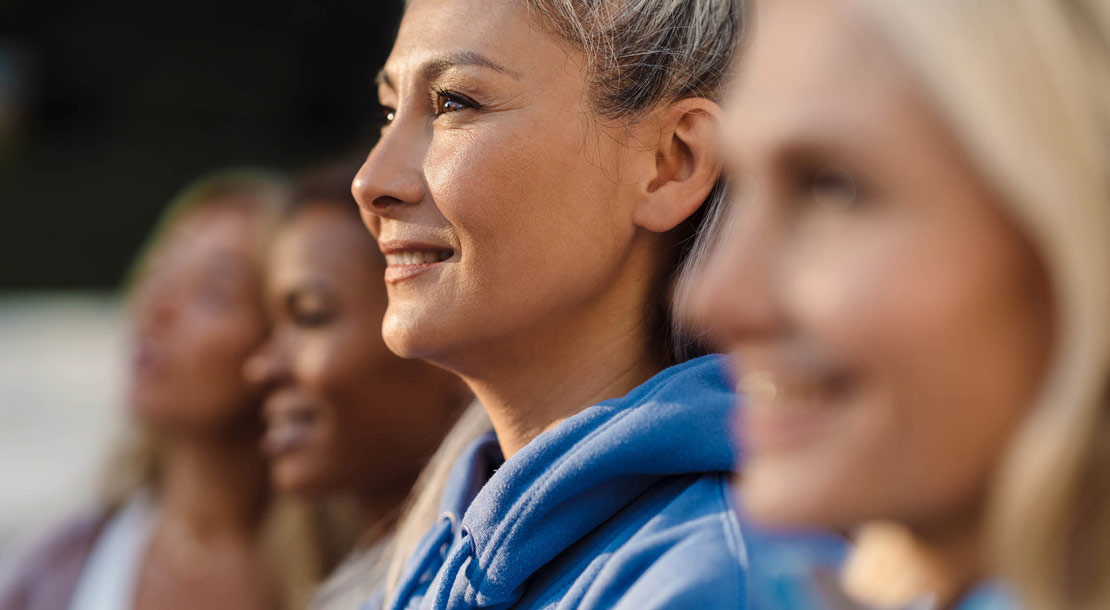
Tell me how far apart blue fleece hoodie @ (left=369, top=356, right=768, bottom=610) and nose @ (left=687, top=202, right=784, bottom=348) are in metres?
0.45

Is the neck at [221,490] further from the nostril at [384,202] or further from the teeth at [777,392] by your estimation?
the teeth at [777,392]

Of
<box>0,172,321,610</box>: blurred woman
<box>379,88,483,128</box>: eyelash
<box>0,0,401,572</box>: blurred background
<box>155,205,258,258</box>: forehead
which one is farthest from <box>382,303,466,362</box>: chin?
<box>0,0,401,572</box>: blurred background

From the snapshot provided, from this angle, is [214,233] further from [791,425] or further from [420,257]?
[791,425]

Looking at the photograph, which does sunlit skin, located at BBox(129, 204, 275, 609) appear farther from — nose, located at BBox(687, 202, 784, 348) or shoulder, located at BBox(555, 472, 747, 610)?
nose, located at BBox(687, 202, 784, 348)

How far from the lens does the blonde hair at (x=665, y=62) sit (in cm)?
155

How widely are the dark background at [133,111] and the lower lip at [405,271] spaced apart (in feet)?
16.7

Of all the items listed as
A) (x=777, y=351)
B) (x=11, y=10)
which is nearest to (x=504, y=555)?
(x=777, y=351)

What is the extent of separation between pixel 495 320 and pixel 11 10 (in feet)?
22.5

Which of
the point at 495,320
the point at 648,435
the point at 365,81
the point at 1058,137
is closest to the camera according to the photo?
the point at 1058,137

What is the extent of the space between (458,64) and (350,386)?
46.2 inches

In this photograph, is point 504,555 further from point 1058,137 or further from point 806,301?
point 1058,137

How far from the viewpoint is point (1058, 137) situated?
0.75 meters

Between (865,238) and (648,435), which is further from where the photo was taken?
(648,435)

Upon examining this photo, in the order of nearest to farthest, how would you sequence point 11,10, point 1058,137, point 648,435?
point 1058,137, point 648,435, point 11,10
